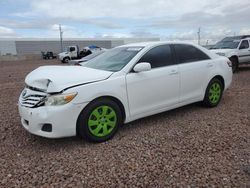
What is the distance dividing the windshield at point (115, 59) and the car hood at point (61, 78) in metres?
0.30

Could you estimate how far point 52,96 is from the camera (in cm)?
332

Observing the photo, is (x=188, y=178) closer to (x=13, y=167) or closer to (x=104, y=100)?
(x=104, y=100)

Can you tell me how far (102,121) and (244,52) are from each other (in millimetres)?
10021

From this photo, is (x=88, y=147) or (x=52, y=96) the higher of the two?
(x=52, y=96)

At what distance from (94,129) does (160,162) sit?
1.11 meters

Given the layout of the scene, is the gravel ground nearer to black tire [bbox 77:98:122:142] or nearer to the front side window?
black tire [bbox 77:98:122:142]

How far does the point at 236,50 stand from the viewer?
1116 centimetres

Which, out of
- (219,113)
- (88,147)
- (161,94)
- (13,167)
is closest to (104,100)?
(88,147)

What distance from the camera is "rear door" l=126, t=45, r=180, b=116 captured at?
3936mm

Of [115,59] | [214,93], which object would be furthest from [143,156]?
[214,93]

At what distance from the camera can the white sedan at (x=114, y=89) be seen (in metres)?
3.35

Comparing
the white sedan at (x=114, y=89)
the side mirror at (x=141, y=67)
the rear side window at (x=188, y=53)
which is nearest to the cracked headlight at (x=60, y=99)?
the white sedan at (x=114, y=89)

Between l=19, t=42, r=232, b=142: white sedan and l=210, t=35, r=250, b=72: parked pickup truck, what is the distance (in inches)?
259

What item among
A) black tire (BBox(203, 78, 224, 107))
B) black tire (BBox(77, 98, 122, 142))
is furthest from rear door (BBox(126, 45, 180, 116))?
black tire (BBox(203, 78, 224, 107))
